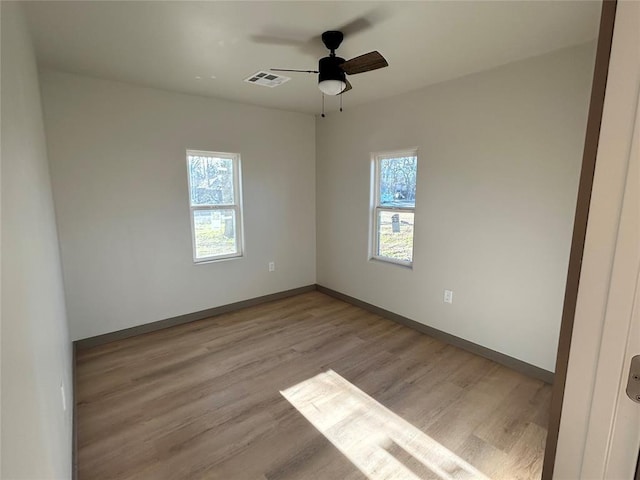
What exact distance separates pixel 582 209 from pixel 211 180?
368cm

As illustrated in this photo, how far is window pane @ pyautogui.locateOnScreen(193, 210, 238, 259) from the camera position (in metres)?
3.79

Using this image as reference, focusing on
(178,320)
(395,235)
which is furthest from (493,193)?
(178,320)

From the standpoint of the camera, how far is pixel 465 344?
313 centimetres

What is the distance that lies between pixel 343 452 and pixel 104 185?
3.07m

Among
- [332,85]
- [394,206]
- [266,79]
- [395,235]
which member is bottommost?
[395,235]

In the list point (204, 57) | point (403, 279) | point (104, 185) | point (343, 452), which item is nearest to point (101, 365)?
point (104, 185)

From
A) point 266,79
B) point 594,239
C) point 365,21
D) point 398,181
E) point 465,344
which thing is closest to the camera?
point 594,239

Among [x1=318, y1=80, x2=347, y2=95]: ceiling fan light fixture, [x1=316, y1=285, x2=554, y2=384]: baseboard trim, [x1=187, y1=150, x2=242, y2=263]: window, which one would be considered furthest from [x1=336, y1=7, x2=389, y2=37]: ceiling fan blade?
[x1=316, y1=285, x2=554, y2=384]: baseboard trim

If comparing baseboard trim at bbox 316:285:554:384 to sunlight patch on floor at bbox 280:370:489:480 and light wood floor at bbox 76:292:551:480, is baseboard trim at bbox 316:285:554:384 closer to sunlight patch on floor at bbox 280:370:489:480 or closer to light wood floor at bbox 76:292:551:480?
light wood floor at bbox 76:292:551:480

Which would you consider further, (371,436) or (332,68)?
(332,68)

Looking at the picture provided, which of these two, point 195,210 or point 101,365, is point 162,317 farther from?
point 195,210

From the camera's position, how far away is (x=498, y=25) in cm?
203

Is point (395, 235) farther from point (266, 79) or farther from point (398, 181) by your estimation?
point (266, 79)

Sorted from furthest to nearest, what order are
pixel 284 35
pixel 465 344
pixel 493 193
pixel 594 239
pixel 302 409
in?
pixel 465 344 → pixel 493 193 → pixel 302 409 → pixel 284 35 → pixel 594 239
